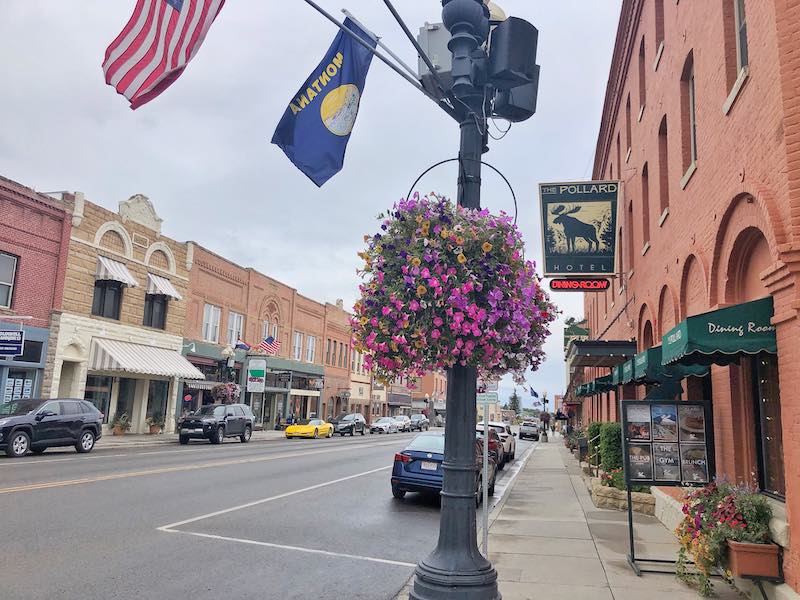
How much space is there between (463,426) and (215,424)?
26152mm

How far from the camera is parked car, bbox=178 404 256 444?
2842 cm

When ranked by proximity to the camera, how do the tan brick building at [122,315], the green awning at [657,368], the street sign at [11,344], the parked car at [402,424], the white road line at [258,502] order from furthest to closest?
1. the parked car at [402,424]
2. the tan brick building at [122,315]
3. the street sign at [11,344]
4. the white road line at [258,502]
5. the green awning at [657,368]

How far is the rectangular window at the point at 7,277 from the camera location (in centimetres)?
2431

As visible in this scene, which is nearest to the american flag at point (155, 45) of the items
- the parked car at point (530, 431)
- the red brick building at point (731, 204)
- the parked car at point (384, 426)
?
the red brick building at point (731, 204)

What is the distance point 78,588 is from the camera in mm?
6258

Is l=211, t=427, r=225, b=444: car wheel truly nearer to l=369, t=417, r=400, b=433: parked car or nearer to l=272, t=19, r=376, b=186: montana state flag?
l=369, t=417, r=400, b=433: parked car

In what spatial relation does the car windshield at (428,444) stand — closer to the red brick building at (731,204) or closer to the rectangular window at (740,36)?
the red brick building at (731,204)

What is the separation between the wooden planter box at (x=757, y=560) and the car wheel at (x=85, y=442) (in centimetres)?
1959

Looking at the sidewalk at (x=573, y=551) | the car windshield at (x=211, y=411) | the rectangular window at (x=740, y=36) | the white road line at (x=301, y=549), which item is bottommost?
the white road line at (x=301, y=549)

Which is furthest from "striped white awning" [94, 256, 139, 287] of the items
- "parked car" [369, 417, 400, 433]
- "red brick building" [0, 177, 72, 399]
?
"parked car" [369, 417, 400, 433]

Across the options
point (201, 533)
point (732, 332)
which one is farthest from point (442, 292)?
point (201, 533)

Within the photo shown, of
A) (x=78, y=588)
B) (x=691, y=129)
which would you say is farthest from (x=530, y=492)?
(x=78, y=588)

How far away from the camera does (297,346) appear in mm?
A: 50469

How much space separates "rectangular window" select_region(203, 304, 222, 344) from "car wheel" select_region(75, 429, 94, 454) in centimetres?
1677
